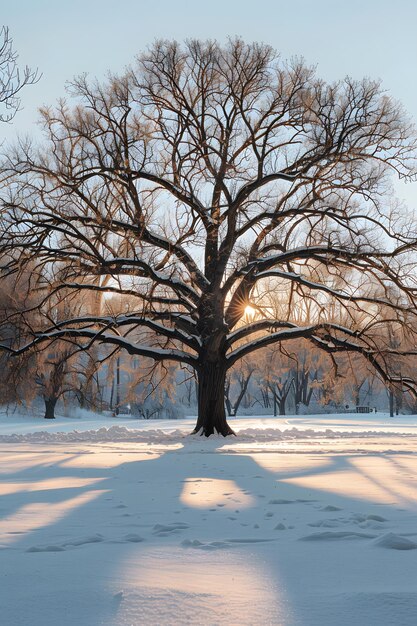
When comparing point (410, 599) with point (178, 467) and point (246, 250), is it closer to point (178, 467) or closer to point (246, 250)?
point (178, 467)

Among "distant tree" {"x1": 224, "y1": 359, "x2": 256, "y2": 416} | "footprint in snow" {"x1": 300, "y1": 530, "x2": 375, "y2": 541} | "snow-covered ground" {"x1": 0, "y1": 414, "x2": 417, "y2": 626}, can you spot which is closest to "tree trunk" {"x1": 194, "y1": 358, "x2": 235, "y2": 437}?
"snow-covered ground" {"x1": 0, "y1": 414, "x2": 417, "y2": 626}

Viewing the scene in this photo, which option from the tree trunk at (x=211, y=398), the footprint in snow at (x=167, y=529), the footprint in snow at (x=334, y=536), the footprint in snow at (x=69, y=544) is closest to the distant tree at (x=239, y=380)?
the tree trunk at (x=211, y=398)

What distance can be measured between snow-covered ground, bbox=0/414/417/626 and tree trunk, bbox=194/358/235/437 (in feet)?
37.6

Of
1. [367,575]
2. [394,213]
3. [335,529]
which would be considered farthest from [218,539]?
[394,213]

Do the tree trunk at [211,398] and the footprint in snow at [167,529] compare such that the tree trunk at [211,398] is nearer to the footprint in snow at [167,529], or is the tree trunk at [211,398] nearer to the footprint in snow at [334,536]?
the footprint in snow at [167,529]

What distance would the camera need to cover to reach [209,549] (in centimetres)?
407

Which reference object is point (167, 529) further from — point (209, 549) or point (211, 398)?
point (211, 398)

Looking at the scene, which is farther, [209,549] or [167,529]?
[167,529]

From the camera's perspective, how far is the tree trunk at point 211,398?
65.6ft

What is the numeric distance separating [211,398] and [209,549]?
632 inches

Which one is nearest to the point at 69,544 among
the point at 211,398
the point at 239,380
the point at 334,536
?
the point at 334,536

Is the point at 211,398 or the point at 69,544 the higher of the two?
the point at 211,398

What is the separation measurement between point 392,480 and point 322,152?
1404cm

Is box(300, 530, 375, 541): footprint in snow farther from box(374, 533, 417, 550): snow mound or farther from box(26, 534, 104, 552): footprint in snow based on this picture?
box(26, 534, 104, 552): footprint in snow
